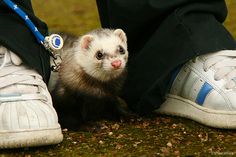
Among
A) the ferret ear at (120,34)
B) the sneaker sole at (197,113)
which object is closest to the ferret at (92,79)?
the ferret ear at (120,34)

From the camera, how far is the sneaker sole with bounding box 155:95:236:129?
1623 mm

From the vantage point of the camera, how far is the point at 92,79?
180 cm

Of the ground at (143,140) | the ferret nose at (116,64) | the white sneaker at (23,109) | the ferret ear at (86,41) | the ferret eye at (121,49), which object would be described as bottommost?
the ground at (143,140)

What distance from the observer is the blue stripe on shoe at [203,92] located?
1.70 metres

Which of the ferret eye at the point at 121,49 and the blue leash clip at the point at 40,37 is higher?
the blue leash clip at the point at 40,37

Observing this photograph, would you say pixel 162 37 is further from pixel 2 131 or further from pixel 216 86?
pixel 2 131

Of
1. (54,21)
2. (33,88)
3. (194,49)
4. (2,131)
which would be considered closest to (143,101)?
(194,49)

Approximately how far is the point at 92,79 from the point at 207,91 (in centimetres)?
34

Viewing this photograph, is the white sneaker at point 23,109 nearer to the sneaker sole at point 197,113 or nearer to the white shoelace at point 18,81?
the white shoelace at point 18,81

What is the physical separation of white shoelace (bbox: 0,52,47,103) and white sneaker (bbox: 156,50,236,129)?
402mm

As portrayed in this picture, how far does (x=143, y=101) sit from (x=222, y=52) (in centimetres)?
27

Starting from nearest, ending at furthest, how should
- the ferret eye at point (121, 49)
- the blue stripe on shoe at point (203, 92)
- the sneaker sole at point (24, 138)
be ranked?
the sneaker sole at point (24, 138) < the blue stripe on shoe at point (203, 92) < the ferret eye at point (121, 49)

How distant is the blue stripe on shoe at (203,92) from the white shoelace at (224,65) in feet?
0.10

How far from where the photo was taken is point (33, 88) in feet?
5.28
